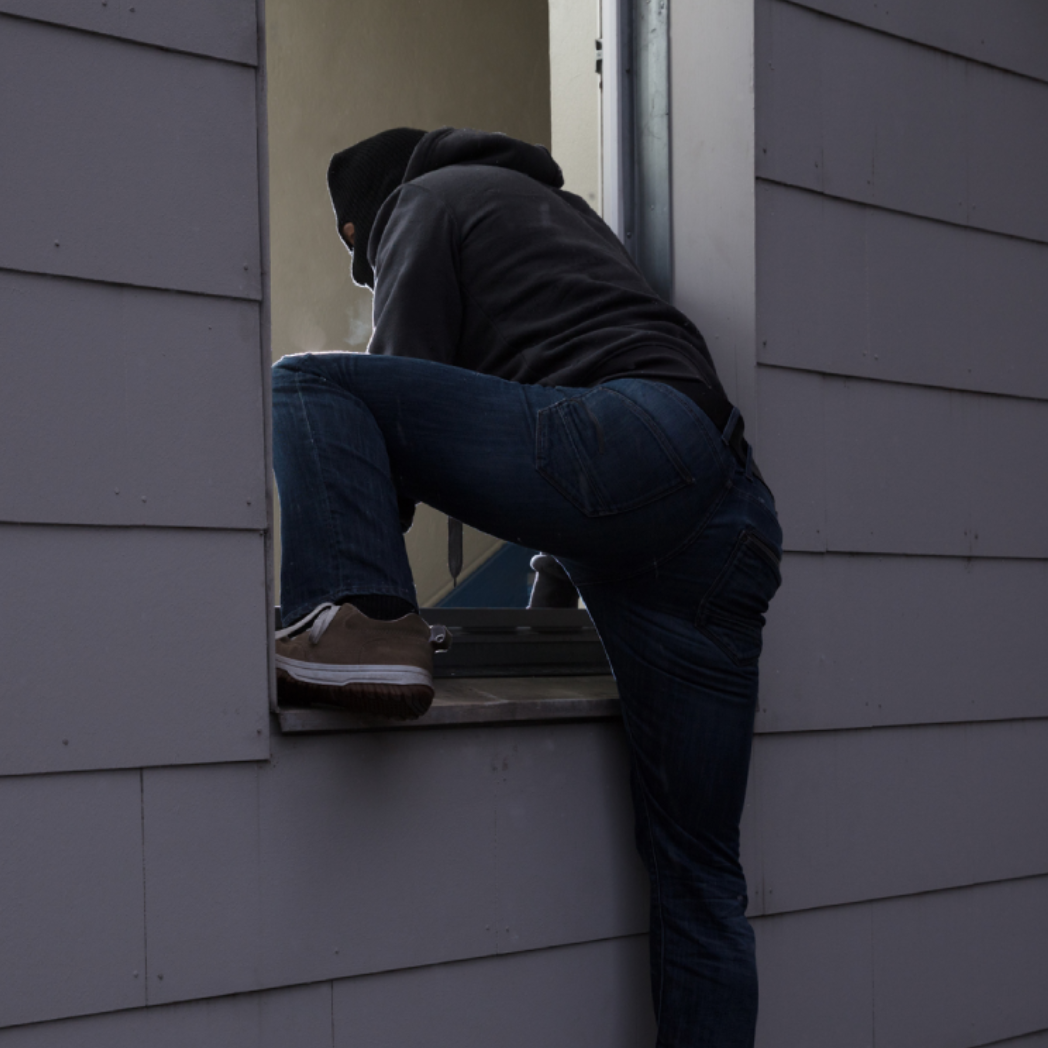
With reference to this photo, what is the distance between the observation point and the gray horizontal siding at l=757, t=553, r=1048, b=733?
70.1 inches

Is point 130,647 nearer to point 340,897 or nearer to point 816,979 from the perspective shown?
point 340,897

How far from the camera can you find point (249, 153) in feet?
4.40

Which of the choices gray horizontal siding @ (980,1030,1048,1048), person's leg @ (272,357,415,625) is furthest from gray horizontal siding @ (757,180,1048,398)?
gray horizontal siding @ (980,1030,1048,1048)

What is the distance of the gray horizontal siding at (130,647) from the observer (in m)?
1.19

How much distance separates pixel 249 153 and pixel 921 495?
1.21 metres

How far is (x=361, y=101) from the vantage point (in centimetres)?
265

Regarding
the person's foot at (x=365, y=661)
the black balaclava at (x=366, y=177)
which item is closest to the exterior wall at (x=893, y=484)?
the black balaclava at (x=366, y=177)

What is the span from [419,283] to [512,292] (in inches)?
4.7

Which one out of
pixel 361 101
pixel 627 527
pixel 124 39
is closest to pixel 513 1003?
pixel 627 527

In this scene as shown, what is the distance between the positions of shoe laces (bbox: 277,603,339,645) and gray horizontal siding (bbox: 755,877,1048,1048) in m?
0.86

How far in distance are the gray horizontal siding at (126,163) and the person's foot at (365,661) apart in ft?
1.31

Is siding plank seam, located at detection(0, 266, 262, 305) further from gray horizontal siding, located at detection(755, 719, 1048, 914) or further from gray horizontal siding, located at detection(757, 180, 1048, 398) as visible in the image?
gray horizontal siding, located at detection(755, 719, 1048, 914)

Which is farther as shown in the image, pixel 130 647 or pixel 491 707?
pixel 491 707

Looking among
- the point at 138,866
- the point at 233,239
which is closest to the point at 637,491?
the point at 233,239
